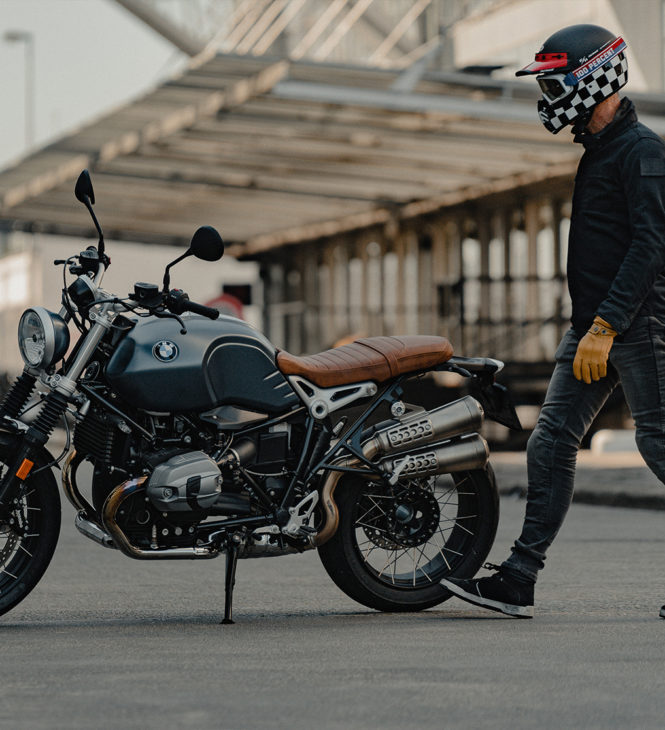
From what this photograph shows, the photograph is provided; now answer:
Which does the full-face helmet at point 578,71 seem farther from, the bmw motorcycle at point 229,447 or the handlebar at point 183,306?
the handlebar at point 183,306

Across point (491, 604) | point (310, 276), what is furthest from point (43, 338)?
point (310, 276)

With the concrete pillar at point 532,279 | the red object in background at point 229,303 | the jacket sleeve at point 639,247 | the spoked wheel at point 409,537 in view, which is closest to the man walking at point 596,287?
the jacket sleeve at point 639,247

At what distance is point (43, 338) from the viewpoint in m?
6.13

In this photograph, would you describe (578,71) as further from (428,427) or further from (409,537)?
(409,537)

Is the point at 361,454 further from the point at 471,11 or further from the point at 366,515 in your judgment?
the point at 471,11

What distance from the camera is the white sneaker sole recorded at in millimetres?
6395

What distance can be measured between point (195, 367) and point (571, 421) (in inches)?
56.3

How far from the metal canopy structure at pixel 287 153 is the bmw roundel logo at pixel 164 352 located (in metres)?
14.1

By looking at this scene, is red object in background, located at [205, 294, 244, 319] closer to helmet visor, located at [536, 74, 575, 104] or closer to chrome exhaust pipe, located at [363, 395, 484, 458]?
chrome exhaust pipe, located at [363, 395, 484, 458]

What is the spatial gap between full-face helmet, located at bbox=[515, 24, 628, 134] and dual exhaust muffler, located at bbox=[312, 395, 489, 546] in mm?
1220

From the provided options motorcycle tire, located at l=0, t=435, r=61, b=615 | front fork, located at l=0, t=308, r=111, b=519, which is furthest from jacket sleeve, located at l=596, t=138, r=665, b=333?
motorcycle tire, located at l=0, t=435, r=61, b=615

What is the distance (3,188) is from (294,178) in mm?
6482

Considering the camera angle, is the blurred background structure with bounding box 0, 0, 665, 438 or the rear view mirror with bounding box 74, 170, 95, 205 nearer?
the rear view mirror with bounding box 74, 170, 95, 205

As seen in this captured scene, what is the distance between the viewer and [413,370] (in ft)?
21.8
